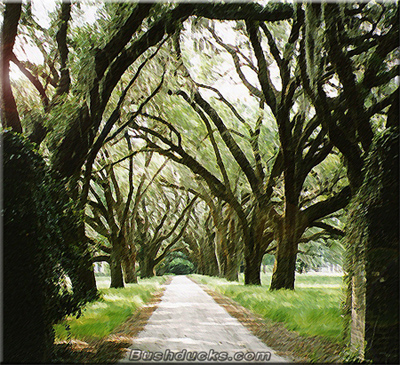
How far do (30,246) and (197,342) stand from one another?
326cm

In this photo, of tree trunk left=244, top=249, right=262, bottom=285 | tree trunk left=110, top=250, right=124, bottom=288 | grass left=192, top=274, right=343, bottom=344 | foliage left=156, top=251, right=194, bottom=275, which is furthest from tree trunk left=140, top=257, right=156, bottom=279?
foliage left=156, top=251, right=194, bottom=275

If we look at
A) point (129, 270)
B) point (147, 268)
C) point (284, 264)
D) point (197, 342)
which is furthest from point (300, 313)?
point (147, 268)

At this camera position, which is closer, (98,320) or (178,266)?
(98,320)

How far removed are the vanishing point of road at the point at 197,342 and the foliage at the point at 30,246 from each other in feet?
4.61

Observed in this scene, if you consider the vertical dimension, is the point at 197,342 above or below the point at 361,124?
below

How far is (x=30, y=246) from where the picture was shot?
16.8 ft

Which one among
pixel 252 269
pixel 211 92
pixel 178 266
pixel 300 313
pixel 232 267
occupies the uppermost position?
pixel 211 92

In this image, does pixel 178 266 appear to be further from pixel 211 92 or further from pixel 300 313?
pixel 300 313

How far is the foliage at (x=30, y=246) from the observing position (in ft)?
16.4

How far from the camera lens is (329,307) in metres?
9.38

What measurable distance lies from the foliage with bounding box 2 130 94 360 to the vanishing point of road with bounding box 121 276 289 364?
4.61 feet

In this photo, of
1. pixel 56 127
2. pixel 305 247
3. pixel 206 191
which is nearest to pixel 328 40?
pixel 56 127

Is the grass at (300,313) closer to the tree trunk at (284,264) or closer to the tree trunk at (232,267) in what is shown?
the tree trunk at (284,264)

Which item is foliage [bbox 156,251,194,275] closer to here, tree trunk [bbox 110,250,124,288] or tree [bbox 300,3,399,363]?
tree trunk [bbox 110,250,124,288]
